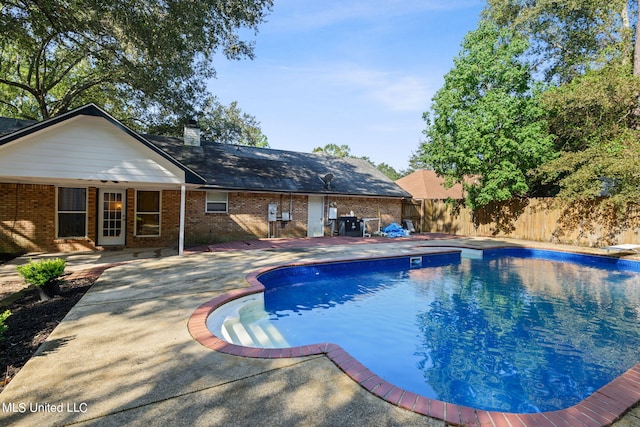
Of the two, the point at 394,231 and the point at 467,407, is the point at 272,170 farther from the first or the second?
the point at 467,407

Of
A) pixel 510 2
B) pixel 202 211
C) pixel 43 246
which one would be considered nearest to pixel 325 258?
pixel 202 211

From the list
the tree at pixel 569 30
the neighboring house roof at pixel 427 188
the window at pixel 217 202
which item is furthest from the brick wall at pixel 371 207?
the tree at pixel 569 30

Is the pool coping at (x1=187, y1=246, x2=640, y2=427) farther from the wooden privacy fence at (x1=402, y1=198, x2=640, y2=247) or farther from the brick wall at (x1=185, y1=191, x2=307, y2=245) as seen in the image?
the wooden privacy fence at (x1=402, y1=198, x2=640, y2=247)

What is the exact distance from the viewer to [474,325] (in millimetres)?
5578

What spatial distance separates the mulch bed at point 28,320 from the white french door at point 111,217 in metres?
5.26

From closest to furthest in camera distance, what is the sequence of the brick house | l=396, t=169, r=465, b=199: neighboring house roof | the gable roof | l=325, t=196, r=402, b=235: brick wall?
the gable roof → the brick house → l=325, t=196, r=402, b=235: brick wall → l=396, t=169, r=465, b=199: neighboring house roof

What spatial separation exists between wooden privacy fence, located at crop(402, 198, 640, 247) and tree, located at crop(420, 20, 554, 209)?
1.38m

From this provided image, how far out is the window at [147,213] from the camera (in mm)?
11348

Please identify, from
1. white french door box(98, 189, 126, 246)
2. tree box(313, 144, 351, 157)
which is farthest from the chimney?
tree box(313, 144, 351, 157)

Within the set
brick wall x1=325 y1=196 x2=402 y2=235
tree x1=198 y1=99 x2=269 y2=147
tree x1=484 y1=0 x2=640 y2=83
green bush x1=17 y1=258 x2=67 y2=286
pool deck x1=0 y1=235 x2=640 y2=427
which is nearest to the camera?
pool deck x1=0 y1=235 x2=640 y2=427

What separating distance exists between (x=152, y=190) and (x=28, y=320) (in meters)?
7.90

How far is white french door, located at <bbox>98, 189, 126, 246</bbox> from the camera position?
1084cm

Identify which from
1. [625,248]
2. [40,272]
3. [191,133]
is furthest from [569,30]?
[40,272]

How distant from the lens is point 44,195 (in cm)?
991
